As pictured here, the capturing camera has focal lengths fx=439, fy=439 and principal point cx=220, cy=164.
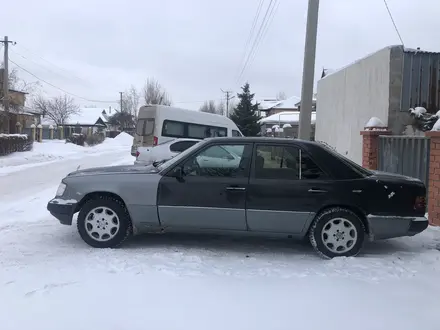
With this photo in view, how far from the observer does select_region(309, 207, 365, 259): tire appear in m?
5.29

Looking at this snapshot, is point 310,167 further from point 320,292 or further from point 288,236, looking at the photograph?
point 320,292

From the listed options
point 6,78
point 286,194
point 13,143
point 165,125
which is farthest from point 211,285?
point 6,78

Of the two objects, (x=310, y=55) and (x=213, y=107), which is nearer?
(x=310, y=55)

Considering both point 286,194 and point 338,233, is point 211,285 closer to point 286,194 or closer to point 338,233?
point 286,194

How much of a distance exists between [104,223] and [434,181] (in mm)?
5063

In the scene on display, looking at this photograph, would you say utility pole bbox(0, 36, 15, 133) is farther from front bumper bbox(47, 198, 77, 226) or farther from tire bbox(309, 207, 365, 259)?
tire bbox(309, 207, 365, 259)

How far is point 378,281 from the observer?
4.52 m

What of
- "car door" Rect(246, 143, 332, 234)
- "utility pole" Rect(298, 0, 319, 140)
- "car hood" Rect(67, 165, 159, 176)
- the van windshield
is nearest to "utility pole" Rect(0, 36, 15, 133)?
the van windshield

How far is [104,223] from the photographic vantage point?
5.55 m

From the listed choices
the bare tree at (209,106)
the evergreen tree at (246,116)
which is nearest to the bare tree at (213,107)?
the bare tree at (209,106)

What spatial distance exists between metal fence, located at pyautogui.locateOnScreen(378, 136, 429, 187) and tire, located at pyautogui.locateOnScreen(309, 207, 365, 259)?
3.42m

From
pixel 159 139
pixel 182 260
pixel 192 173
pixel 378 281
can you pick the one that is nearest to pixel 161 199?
pixel 192 173

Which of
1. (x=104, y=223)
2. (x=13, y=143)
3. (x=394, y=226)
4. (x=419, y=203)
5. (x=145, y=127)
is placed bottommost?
(x=104, y=223)

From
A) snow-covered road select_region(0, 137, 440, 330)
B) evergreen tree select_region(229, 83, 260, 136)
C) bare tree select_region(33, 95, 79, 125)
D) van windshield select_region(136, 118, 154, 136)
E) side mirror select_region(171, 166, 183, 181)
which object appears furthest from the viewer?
bare tree select_region(33, 95, 79, 125)
